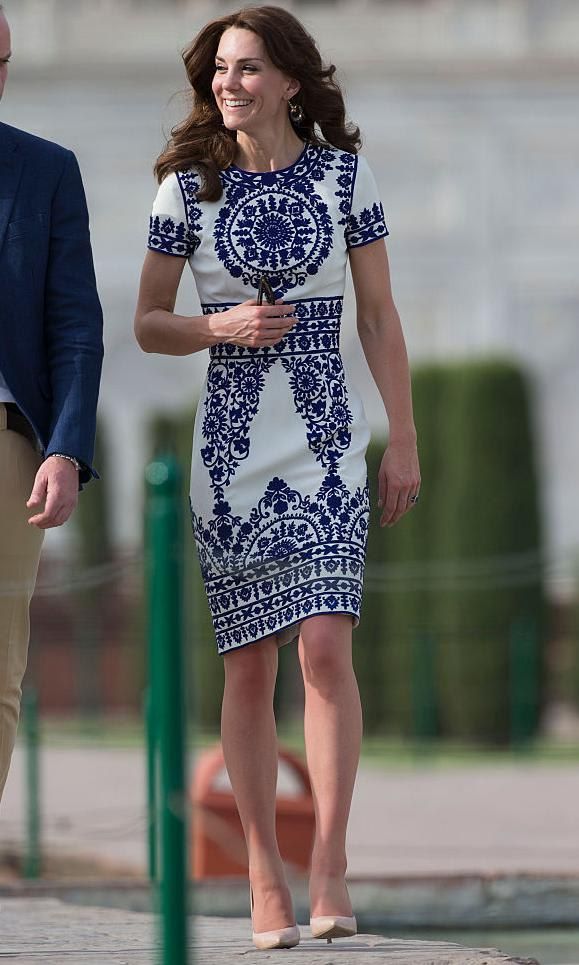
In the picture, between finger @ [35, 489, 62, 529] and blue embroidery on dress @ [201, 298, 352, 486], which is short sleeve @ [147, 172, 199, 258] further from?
finger @ [35, 489, 62, 529]

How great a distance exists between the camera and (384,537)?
15.8m

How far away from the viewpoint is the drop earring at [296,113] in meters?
3.74

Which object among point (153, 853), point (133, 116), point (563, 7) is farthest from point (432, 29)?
point (153, 853)

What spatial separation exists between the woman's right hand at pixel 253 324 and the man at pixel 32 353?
0.71 feet

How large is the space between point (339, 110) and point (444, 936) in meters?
2.27

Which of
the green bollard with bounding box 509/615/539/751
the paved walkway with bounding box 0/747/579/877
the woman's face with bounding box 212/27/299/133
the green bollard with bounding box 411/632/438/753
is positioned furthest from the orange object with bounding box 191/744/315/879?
the green bollard with bounding box 509/615/539/751

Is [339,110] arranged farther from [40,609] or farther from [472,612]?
[40,609]

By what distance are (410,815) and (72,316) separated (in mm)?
7152

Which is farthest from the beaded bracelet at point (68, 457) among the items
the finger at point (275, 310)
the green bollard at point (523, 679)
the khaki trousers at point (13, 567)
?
the green bollard at point (523, 679)

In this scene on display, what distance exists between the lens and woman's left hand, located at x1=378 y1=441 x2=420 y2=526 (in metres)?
3.68

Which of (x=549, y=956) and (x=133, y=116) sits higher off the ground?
(x=133, y=116)

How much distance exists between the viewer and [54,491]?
3.34 meters

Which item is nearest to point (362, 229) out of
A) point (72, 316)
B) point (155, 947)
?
point (72, 316)

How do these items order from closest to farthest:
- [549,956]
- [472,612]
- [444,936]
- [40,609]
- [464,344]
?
1. [549,956]
2. [444,936]
3. [472,612]
4. [40,609]
5. [464,344]
